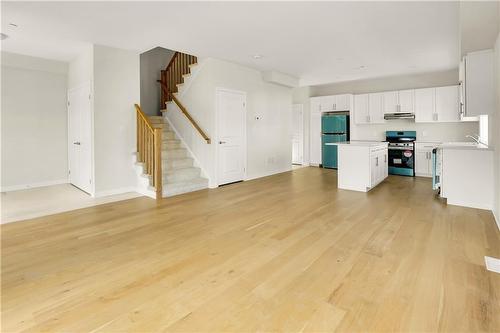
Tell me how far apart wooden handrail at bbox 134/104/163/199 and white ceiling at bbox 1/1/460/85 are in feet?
4.54

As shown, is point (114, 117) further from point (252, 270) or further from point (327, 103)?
point (327, 103)

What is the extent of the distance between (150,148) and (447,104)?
269 inches

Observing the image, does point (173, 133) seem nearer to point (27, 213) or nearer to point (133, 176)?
point (133, 176)

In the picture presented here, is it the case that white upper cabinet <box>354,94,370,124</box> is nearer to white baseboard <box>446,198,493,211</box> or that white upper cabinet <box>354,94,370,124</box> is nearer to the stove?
the stove

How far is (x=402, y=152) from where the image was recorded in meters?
7.29

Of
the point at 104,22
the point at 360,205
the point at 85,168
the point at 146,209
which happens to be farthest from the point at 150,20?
the point at 360,205

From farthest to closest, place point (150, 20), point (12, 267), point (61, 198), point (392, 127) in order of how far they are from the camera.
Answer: point (392, 127)
point (61, 198)
point (150, 20)
point (12, 267)

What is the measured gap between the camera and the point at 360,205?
450cm

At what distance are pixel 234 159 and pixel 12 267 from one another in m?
4.48

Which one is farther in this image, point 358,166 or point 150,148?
point 358,166

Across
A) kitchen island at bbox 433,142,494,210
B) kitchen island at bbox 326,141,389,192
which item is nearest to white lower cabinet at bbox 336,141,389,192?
kitchen island at bbox 326,141,389,192

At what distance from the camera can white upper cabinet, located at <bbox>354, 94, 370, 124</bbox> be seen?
805 cm

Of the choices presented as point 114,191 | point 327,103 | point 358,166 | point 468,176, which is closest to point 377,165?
point 358,166

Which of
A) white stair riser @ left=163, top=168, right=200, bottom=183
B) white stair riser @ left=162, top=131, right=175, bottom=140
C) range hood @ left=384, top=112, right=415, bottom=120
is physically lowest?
white stair riser @ left=163, top=168, right=200, bottom=183
